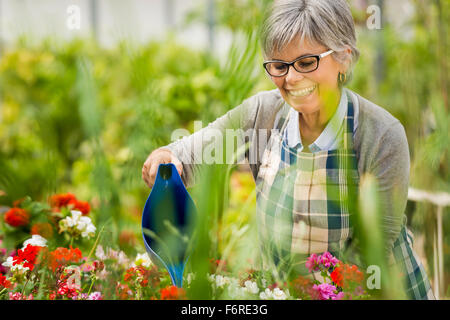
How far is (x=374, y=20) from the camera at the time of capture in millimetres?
630

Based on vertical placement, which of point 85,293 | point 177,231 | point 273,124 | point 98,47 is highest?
point 98,47

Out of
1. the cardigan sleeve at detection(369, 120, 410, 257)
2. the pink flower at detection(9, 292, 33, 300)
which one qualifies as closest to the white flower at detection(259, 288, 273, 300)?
the cardigan sleeve at detection(369, 120, 410, 257)

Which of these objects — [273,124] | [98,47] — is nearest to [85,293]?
[273,124]

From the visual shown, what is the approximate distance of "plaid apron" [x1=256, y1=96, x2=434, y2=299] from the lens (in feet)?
2.19

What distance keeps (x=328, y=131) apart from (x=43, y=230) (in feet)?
1.76

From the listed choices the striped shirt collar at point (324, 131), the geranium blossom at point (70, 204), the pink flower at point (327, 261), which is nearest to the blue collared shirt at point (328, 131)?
the striped shirt collar at point (324, 131)

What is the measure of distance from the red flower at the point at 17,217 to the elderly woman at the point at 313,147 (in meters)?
0.32

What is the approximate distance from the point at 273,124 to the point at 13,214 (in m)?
0.52

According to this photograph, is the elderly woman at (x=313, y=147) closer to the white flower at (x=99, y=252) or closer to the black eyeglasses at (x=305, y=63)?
the black eyeglasses at (x=305, y=63)

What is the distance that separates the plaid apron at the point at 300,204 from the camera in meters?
0.67

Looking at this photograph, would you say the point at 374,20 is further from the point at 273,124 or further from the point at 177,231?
the point at 177,231

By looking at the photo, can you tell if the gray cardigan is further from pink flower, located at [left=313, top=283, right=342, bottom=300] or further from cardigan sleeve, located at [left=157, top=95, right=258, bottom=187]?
pink flower, located at [left=313, top=283, right=342, bottom=300]

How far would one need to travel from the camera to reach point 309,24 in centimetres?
61
